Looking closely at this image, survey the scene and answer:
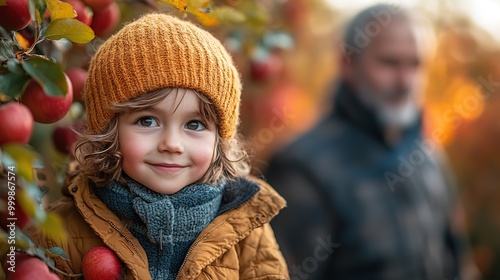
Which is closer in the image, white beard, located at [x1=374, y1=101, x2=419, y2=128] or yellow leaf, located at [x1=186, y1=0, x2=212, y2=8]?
yellow leaf, located at [x1=186, y1=0, x2=212, y2=8]

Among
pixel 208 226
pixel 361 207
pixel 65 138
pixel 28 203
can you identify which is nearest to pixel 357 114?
pixel 361 207

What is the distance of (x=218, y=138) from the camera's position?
1.76m

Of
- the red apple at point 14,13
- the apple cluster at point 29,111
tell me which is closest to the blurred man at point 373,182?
the apple cluster at point 29,111

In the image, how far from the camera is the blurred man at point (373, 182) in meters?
3.55

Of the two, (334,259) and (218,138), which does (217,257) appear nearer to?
(218,138)

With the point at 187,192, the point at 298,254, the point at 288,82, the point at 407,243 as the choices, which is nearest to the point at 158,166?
the point at 187,192

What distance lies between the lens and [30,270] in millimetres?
1387

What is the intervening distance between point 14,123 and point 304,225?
2362 millimetres

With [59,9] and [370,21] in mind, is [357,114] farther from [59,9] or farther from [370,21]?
[59,9]

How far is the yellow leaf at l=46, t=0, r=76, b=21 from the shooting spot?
4.77ft

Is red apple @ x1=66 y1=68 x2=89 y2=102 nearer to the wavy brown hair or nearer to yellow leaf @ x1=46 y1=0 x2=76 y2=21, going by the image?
the wavy brown hair

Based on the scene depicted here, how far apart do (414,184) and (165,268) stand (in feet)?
7.59

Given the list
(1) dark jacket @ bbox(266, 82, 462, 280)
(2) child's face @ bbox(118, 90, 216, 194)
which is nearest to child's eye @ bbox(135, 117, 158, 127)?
(2) child's face @ bbox(118, 90, 216, 194)

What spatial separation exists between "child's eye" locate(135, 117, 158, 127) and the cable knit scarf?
0.45ft
